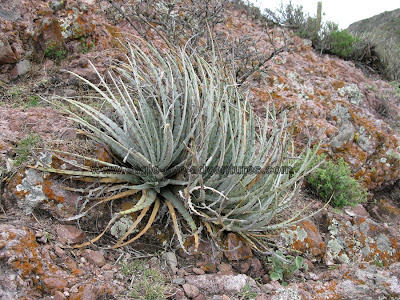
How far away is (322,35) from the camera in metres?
6.51

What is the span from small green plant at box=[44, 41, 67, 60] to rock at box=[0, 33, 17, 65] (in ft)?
1.24

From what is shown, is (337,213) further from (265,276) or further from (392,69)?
(392,69)

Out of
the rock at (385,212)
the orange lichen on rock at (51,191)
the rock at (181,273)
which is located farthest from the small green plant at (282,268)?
the rock at (385,212)

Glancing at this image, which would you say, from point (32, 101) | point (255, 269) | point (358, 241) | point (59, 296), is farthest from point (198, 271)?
point (32, 101)

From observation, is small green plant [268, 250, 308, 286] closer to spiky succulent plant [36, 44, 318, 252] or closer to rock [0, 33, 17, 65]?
spiky succulent plant [36, 44, 318, 252]

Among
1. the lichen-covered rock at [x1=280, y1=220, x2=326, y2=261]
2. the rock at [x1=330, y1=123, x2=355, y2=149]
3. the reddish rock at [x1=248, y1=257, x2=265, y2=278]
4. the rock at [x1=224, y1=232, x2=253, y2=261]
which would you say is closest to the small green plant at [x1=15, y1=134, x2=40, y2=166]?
the rock at [x1=224, y1=232, x2=253, y2=261]

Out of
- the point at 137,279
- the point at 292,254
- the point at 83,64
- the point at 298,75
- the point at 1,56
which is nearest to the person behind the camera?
the point at 137,279

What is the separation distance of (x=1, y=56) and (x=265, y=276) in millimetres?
3221

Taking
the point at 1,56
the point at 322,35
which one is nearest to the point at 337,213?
the point at 1,56

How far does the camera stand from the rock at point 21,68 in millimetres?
3371

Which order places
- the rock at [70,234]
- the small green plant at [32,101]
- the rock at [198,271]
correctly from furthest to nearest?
the small green plant at [32,101]
the rock at [198,271]
the rock at [70,234]

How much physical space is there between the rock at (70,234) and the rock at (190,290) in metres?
0.73

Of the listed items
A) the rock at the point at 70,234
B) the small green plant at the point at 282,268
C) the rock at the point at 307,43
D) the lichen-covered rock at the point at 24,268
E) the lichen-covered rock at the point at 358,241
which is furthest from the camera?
the rock at the point at 307,43

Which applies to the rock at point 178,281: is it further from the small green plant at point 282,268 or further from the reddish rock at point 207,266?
the small green plant at point 282,268
